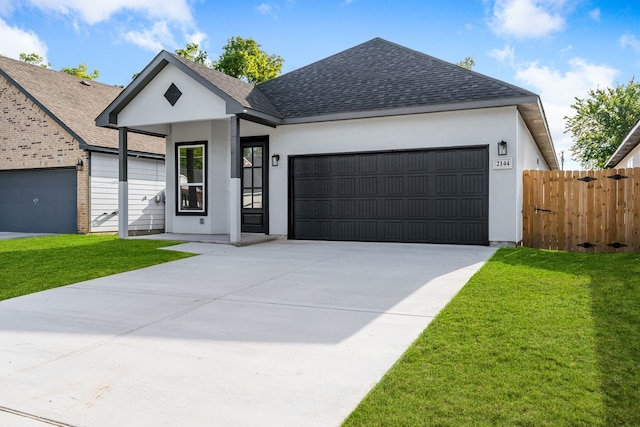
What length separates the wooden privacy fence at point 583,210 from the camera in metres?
10.5

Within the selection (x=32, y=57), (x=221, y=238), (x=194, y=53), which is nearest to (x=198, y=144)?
(x=221, y=238)

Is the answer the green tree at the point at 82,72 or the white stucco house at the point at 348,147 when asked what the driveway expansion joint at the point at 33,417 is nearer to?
the white stucco house at the point at 348,147

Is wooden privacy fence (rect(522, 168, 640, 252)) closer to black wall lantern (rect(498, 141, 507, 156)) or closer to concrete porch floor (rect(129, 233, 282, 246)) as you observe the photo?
black wall lantern (rect(498, 141, 507, 156))

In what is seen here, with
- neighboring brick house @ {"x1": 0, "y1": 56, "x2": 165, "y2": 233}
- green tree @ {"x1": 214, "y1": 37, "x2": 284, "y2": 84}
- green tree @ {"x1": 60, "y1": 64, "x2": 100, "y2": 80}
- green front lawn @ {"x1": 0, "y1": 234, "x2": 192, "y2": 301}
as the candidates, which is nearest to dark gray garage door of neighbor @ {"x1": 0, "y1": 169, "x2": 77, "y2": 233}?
neighboring brick house @ {"x1": 0, "y1": 56, "x2": 165, "y2": 233}

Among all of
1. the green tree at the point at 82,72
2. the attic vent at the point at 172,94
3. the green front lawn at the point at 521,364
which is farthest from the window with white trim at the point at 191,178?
the green tree at the point at 82,72

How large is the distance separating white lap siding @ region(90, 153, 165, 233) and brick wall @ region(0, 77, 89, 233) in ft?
1.08

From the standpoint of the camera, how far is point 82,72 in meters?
34.4

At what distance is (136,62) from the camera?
32.6m

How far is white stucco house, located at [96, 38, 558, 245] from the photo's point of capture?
10930 millimetres

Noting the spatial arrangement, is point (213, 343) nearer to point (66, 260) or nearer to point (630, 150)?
point (66, 260)

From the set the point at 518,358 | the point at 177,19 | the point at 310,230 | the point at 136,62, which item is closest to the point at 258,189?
the point at 310,230

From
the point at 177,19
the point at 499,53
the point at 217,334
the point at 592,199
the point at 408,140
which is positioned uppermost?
the point at 177,19

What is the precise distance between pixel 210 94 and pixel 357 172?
3.86 m

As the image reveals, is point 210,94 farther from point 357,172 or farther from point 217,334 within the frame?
point 217,334
